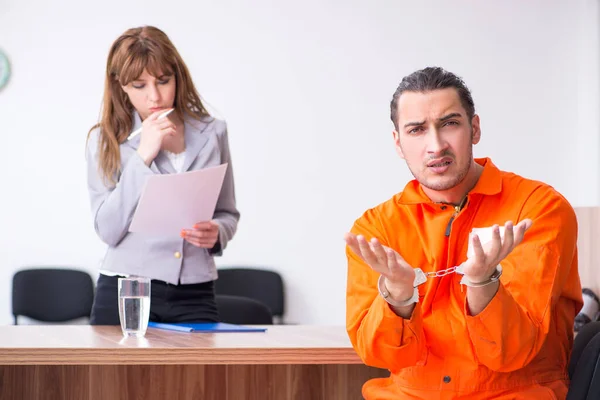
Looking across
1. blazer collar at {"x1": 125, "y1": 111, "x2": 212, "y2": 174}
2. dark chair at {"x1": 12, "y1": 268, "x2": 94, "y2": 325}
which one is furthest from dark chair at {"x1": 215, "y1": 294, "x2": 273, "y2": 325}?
blazer collar at {"x1": 125, "y1": 111, "x2": 212, "y2": 174}

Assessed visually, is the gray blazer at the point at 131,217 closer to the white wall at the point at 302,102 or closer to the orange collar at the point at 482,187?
the orange collar at the point at 482,187

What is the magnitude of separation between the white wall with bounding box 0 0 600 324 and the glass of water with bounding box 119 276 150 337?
3169 mm

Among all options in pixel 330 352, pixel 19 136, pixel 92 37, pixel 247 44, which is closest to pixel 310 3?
pixel 247 44

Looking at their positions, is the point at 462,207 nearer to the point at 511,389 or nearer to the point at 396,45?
the point at 511,389

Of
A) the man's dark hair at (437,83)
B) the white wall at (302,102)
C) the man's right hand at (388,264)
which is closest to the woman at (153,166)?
the man's dark hair at (437,83)

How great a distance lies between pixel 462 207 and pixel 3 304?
13.5 ft

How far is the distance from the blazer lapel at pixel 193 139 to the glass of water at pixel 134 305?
48cm

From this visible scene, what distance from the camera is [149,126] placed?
2420mm

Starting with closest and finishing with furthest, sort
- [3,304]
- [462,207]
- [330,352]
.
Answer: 1. [462,207]
2. [330,352]
3. [3,304]

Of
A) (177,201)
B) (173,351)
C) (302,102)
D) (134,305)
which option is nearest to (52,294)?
(302,102)

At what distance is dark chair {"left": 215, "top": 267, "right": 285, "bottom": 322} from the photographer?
Answer: 17.0 ft

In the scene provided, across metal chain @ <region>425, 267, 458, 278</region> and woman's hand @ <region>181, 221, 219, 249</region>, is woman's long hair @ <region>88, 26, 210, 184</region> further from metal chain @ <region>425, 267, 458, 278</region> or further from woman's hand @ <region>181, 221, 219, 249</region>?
metal chain @ <region>425, 267, 458, 278</region>

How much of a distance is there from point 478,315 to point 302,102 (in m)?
4.01

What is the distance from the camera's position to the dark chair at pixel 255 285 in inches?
204
